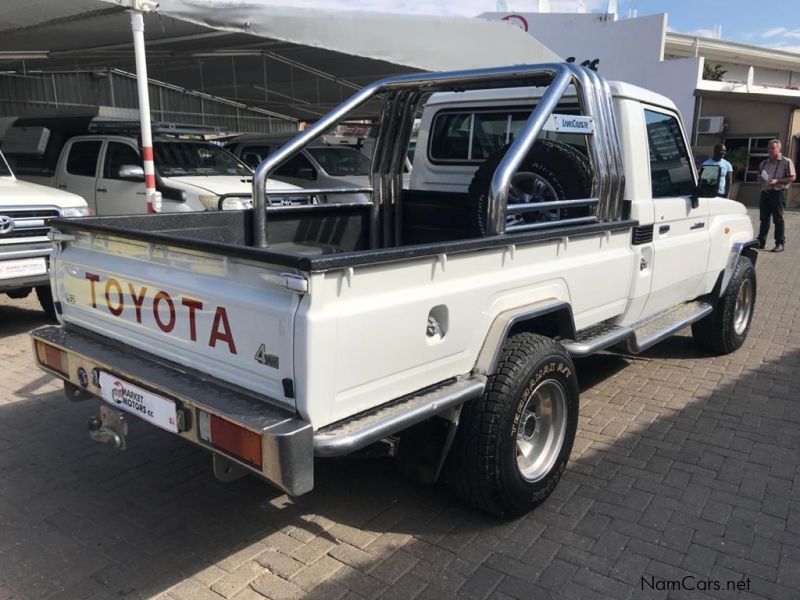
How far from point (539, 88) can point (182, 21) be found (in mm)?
5905

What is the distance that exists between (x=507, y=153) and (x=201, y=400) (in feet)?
5.73

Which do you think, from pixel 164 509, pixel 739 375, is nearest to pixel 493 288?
pixel 164 509

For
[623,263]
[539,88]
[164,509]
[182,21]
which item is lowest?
[164,509]

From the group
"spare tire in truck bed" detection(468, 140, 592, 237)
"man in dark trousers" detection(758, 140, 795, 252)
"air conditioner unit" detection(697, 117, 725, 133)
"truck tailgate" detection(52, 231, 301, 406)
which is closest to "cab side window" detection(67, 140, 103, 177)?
"truck tailgate" detection(52, 231, 301, 406)

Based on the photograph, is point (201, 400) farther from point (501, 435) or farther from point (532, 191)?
point (532, 191)

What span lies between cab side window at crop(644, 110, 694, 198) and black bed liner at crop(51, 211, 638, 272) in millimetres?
660

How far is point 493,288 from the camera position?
9.39 feet

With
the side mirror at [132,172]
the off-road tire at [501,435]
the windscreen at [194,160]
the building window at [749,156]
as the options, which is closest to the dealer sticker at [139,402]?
the off-road tire at [501,435]

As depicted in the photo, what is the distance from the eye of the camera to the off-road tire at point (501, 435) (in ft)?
9.45

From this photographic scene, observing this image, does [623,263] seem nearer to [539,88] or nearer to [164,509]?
[539,88]

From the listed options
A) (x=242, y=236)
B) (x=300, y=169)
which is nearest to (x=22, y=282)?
(x=242, y=236)

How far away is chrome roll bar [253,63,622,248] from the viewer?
3.16m

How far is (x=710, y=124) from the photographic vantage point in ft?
68.9

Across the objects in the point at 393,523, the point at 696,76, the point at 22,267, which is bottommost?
the point at 393,523
